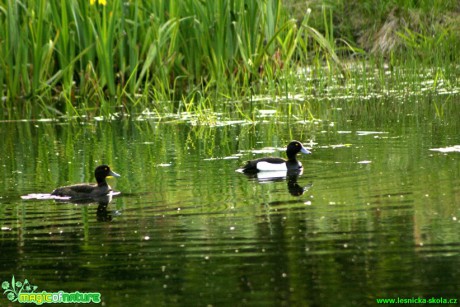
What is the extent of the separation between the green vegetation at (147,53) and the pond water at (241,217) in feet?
8.21

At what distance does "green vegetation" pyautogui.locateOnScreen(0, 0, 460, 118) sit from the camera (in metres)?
18.9

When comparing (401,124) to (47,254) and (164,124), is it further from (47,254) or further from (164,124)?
(47,254)

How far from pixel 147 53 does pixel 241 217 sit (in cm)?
992

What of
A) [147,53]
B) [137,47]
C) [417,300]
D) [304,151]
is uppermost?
[137,47]

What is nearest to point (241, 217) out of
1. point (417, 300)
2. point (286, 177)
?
point (286, 177)

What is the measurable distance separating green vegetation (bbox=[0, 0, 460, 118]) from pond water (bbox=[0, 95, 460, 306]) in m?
2.50

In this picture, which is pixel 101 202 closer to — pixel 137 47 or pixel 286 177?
pixel 286 177

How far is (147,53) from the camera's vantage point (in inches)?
765

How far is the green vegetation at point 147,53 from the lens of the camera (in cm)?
1891

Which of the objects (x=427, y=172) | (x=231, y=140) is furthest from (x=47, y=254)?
(x=231, y=140)

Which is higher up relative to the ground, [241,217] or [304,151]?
[304,151]

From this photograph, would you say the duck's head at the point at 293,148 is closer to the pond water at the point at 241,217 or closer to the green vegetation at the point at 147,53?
the pond water at the point at 241,217

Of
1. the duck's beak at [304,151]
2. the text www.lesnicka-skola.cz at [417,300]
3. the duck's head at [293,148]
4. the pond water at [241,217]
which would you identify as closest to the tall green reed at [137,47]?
the pond water at [241,217]

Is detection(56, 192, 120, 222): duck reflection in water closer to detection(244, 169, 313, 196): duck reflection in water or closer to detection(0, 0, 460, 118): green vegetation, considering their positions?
detection(244, 169, 313, 196): duck reflection in water
